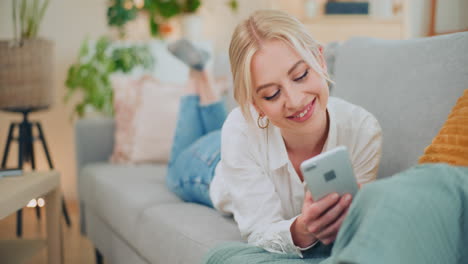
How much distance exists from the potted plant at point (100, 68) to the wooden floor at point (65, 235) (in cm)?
72

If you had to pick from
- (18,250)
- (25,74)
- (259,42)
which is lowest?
(18,250)

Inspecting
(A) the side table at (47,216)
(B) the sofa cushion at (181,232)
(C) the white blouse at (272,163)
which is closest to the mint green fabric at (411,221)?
(C) the white blouse at (272,163)

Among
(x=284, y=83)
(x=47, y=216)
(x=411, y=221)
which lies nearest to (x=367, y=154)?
(x=284, y=83)

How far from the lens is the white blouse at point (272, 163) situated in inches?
44.8

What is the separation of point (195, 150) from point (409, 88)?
76 cm

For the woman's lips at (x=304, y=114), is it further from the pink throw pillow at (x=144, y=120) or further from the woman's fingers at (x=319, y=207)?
the pink throw pillow at (x=144, y=120)

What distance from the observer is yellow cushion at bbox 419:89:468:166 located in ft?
2.98

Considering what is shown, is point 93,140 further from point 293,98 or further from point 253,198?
point 293,98

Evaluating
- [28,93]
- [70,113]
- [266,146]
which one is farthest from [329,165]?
[70,113]

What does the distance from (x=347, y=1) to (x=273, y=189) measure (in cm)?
248

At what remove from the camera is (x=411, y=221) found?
0.67 meters

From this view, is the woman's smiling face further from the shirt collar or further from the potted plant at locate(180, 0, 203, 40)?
the potted plant at locate(180, 0, 203, 40)

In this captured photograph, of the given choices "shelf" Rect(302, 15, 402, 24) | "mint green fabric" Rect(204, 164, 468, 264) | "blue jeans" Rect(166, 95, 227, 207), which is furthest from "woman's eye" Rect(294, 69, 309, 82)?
"shelf" Rect(302, 15, 402, 24)

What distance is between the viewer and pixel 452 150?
93cm
